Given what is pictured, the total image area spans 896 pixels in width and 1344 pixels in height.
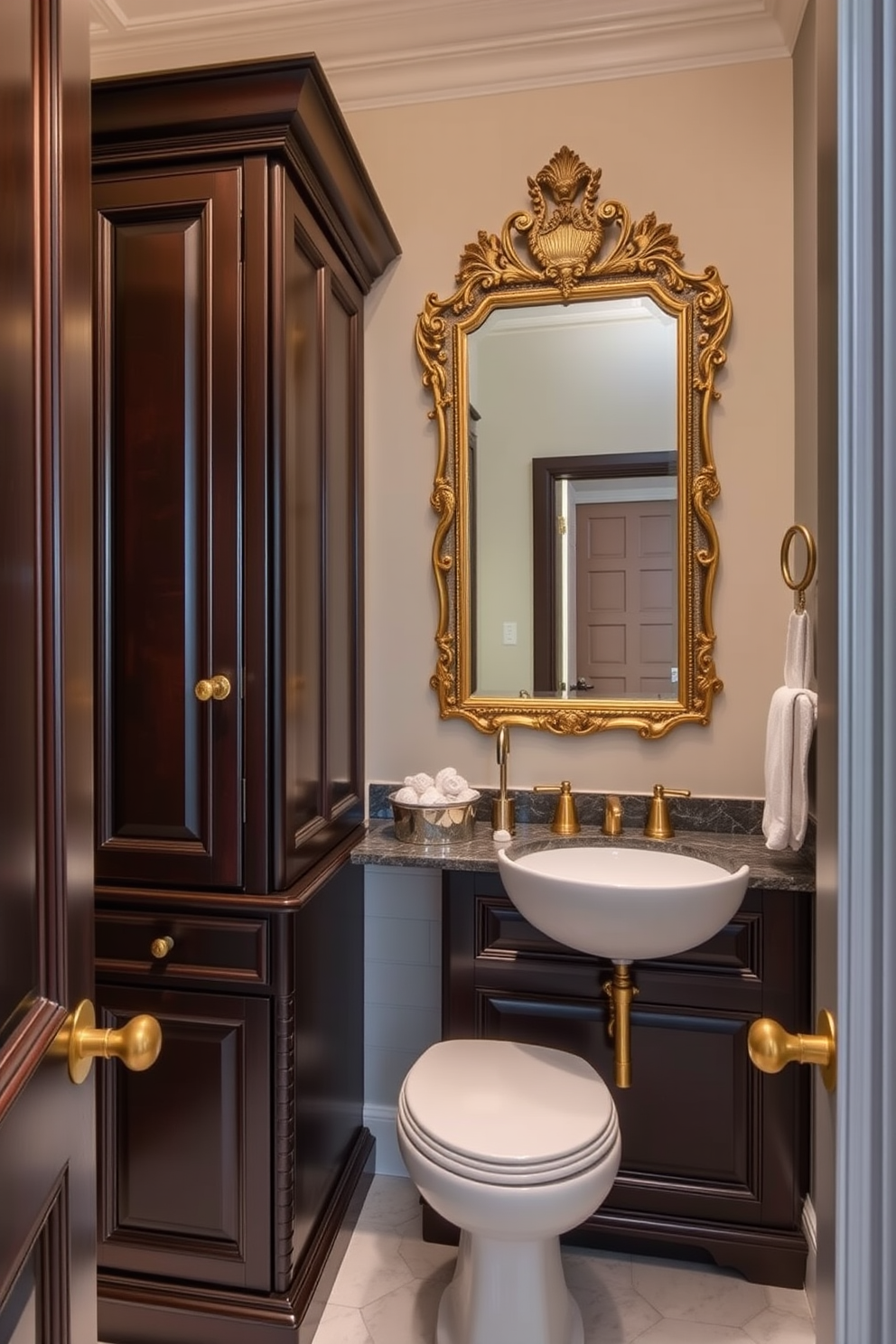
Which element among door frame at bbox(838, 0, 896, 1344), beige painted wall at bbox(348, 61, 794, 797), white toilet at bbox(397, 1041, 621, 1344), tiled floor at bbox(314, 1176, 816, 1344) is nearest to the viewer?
door frame at bbox(838, 0, 896, 1344)

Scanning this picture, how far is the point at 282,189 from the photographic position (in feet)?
4.82

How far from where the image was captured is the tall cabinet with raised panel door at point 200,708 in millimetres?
1479

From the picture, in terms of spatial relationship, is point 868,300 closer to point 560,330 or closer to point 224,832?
point 224,832

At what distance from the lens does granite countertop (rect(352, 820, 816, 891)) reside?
5.34ft

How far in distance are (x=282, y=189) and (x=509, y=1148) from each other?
5.50 ft

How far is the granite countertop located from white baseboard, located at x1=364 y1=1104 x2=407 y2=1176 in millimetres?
755

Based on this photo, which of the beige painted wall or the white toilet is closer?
the white toilet

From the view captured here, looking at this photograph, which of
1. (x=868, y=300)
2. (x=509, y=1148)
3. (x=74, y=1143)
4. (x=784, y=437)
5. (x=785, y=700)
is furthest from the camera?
(x=784, y=437)

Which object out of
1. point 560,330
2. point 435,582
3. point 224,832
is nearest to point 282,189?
point 560,330

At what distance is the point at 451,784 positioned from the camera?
1896 mm

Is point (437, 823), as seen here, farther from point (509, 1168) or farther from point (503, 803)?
point (509, 1168)

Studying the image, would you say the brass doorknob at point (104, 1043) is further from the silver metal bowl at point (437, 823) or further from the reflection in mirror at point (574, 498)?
the reflection in mirror at point (574, 498)

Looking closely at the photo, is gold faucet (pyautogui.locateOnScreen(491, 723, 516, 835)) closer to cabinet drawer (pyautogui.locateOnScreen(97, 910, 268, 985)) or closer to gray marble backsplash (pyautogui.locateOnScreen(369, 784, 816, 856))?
gray marble backsplash (pyautogui.locateOnScreen(369, 784, 816, 856))

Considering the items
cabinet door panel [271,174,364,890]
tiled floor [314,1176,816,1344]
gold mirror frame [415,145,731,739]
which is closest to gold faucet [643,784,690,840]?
gold mirror frame [415,145,731,739]
